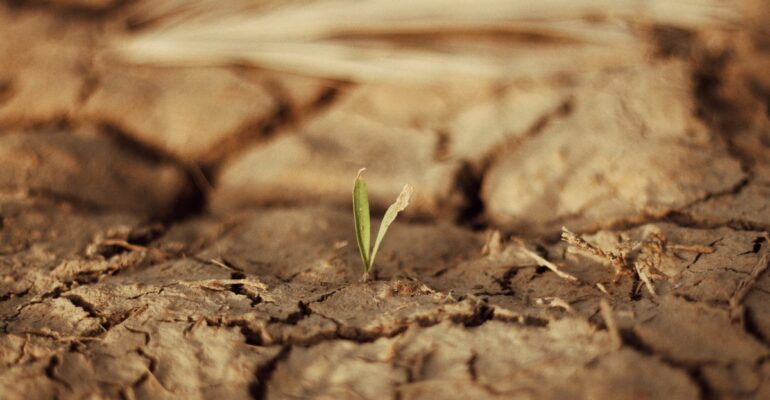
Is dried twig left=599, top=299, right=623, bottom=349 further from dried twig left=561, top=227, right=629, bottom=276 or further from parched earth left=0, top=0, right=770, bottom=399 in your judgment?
dried twig left=561, top=227, right=629, bottom=276

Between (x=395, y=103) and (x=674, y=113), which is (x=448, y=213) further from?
(x=674, y=113)

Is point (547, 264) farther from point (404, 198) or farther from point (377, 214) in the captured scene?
Result: point (377, 214)

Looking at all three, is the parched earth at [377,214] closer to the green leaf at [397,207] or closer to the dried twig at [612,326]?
the dried twig at [612,326]

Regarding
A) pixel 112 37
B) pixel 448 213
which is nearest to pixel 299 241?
pixel 448 213

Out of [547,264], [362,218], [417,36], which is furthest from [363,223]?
[417,36]

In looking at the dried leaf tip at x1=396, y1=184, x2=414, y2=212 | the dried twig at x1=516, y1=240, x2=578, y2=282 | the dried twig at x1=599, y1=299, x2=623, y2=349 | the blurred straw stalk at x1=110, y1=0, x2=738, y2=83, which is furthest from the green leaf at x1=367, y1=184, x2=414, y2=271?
the blurred straw stalk at x1=110, y1=0, x2=738, y2=83

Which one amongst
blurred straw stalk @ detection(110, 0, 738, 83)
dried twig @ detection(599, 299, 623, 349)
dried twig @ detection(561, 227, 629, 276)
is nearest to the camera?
dried twig @ detection(599, 299, 623, 349)
